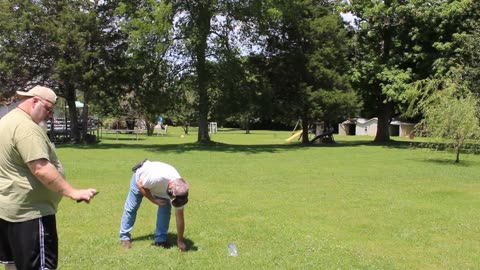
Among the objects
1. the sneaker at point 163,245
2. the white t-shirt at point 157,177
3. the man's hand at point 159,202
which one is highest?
the white t-shirt at point 157,177

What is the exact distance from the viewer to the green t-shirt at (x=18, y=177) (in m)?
4.14

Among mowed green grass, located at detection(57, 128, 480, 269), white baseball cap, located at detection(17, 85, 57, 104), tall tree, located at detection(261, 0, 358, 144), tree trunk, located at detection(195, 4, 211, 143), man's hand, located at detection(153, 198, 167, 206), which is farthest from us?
tall tree, located at detection(261, 0, 358, 144)

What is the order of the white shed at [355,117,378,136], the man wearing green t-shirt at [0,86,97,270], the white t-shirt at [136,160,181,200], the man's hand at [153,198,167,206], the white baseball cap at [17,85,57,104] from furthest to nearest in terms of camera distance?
the white shed at [355,117,378,136], the man's hand at [153,198,167,206], the white t-shirt at [136,160,181,200], the white baseball cap at [17,85,57,104], the man wearing green t-shirt at [0,86,97,270]

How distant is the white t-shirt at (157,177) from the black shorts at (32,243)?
2.38m

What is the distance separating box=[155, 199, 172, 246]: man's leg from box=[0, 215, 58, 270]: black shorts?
2953 millimetres

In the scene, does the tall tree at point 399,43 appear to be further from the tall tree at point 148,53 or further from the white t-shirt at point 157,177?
the white t-shirt at point 157,177

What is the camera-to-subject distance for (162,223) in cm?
730

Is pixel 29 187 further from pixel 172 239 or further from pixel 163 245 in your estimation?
pixel 172 239

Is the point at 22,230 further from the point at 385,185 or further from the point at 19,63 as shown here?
the point at 19,63

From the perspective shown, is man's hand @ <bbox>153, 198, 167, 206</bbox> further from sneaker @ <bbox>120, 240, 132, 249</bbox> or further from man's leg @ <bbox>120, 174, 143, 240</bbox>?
sneaker @ <bbox>120, 240, 132, 249</bbox>

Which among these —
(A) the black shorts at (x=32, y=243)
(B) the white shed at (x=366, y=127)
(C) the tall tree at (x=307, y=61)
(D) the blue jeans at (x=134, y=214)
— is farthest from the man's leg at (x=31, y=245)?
(B) the white shed at (x=366, y=127)

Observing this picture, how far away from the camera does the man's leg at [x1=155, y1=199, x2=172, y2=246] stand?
7227 millimetres

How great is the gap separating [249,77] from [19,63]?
13.5 m

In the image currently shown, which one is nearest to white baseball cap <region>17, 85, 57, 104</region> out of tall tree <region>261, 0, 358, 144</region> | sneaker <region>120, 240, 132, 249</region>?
sneaker <region>120, 240, 132, 249</region>
